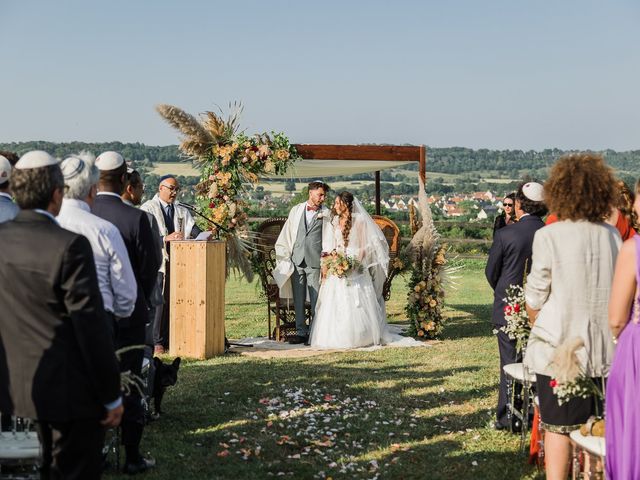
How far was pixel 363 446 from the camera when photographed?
6531 mm

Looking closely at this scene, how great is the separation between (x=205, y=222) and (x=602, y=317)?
7687mm

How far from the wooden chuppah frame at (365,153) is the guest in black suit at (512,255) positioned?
5508mm

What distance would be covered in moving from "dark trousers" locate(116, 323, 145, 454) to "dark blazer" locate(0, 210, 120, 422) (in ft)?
5.96

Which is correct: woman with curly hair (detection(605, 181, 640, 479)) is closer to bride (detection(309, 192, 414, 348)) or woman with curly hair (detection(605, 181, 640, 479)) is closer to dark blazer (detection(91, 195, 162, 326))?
dark blazer (detection(91, 195, 162, 326))

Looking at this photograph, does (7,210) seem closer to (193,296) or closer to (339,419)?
(339,419)

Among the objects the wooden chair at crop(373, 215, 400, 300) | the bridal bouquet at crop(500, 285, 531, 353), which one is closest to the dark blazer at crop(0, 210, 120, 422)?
the bridal bouquet at crop(500, 285, 531, 353)

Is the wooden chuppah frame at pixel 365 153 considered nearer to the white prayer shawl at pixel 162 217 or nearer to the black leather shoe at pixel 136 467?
the white prayer shawl at pixel 162 217

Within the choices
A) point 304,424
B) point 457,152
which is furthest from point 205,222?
point 457,152

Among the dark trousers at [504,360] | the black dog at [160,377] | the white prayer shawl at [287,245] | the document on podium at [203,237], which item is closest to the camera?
the dark trousers at [504,360]

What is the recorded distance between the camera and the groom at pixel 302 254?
1198 cm

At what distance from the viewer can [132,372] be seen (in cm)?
553

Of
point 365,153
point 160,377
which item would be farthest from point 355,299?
point 160,377

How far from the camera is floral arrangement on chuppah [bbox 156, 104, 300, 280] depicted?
11320 millimetres

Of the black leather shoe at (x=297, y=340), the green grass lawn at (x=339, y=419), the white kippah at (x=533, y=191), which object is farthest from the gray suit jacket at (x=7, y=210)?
the black leather shoe at (x=297, y=340)
